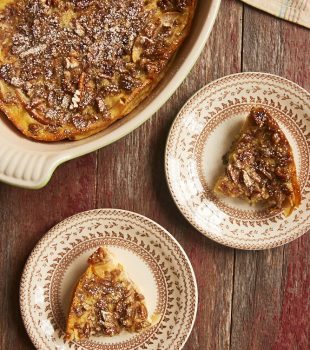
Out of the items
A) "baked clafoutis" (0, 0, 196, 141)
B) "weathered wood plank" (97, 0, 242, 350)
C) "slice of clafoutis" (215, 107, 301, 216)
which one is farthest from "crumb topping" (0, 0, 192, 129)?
"slice of clafoutis" (215, 107, 301, 216)

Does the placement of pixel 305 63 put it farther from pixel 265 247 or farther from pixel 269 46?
pixel 265 247

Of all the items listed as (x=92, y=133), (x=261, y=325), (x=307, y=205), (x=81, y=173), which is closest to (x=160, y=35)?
(x=92, y=133)

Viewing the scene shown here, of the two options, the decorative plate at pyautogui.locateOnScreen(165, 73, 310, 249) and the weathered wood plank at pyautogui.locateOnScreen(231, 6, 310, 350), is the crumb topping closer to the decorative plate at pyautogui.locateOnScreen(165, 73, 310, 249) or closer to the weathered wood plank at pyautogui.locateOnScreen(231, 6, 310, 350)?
the decorative plate at pyautogui.locateOnScreen(165, 73, 310, 249)

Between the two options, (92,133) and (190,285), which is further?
(190,285)

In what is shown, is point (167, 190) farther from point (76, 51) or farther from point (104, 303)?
point (76, 51)

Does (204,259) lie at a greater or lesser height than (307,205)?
lesser

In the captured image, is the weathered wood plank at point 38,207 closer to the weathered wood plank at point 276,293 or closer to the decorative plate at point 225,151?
the decorative plate at point 225,151

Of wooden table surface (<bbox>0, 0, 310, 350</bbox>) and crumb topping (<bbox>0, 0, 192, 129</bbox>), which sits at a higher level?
crumb topping (<bbox>0, 0, 192, 129</bbox>)

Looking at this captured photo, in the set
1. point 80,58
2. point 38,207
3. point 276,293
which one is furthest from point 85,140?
point 276,293
